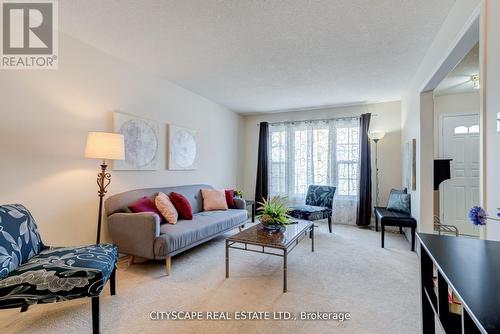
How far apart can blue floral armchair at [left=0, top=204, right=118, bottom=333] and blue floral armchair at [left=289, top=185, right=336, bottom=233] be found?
286cm

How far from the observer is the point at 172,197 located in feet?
10.6

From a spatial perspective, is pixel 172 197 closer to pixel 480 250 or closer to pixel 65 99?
pixel 65 99

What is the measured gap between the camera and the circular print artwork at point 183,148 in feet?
12.4

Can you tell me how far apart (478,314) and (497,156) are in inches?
45.1

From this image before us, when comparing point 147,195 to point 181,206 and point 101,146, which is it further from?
point 101,146

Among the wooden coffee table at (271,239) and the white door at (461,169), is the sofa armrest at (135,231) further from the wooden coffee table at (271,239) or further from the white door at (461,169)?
the white door at (461,169)

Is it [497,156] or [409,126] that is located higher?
[409,126]

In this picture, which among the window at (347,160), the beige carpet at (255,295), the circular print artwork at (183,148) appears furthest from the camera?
the window at (347,160)

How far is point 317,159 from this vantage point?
5004 millimetres

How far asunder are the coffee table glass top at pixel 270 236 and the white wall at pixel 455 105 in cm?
320

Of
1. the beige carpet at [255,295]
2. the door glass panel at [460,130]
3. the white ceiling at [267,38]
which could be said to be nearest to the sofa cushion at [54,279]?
the beige carpet at [255,295]

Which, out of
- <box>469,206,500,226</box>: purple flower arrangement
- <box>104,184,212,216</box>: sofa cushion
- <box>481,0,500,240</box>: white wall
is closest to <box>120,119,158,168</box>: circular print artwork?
<box>104,184,212,216</box>: sofa cushion

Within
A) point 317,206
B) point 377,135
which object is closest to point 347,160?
point 377,135

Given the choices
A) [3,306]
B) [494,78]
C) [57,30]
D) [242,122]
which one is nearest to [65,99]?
[57,30]
